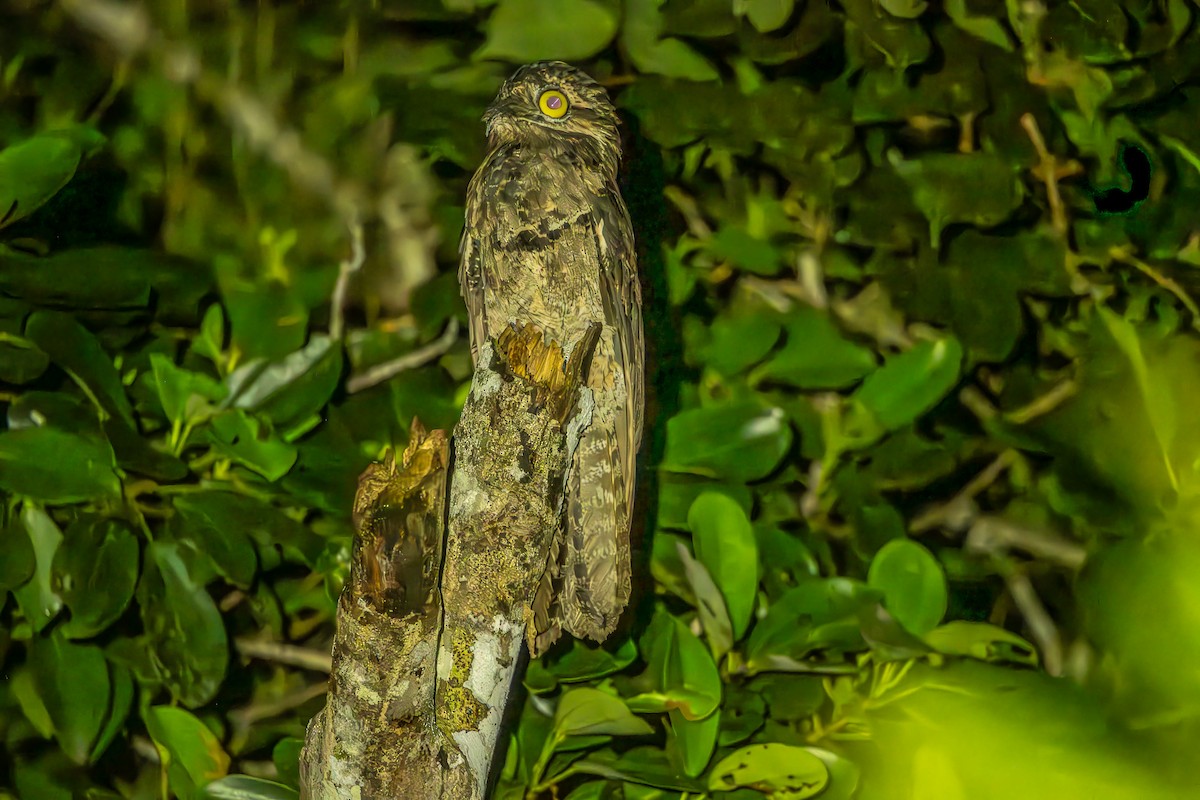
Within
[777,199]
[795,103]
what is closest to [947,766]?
[777,199]

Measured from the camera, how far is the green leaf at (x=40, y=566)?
1.14m

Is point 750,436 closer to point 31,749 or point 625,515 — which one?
point 625,515

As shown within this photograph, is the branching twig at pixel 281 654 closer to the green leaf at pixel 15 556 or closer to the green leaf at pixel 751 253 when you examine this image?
the green leaf at pixel 15 556

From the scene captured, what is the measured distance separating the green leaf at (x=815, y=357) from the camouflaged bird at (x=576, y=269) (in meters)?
0.21

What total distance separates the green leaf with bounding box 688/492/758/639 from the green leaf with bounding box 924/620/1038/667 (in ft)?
0.81

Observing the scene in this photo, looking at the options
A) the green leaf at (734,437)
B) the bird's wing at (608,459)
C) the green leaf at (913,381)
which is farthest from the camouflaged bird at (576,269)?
the green leaf at (913,381)

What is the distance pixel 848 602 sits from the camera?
1.11 metres

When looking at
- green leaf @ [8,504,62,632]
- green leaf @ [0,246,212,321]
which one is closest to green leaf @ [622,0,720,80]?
green leaf @ [0,246,212,321]

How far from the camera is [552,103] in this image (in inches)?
41.3

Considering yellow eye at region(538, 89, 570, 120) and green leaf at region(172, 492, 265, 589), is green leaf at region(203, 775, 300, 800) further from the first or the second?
yellow eye at region(538, 89, 570, 120)

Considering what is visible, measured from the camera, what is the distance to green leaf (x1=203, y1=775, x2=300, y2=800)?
114cm

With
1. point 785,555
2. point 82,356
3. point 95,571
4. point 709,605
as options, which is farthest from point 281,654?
point 785,555

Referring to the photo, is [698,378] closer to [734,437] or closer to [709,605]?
[734,437]

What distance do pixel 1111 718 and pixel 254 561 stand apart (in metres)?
1.15
